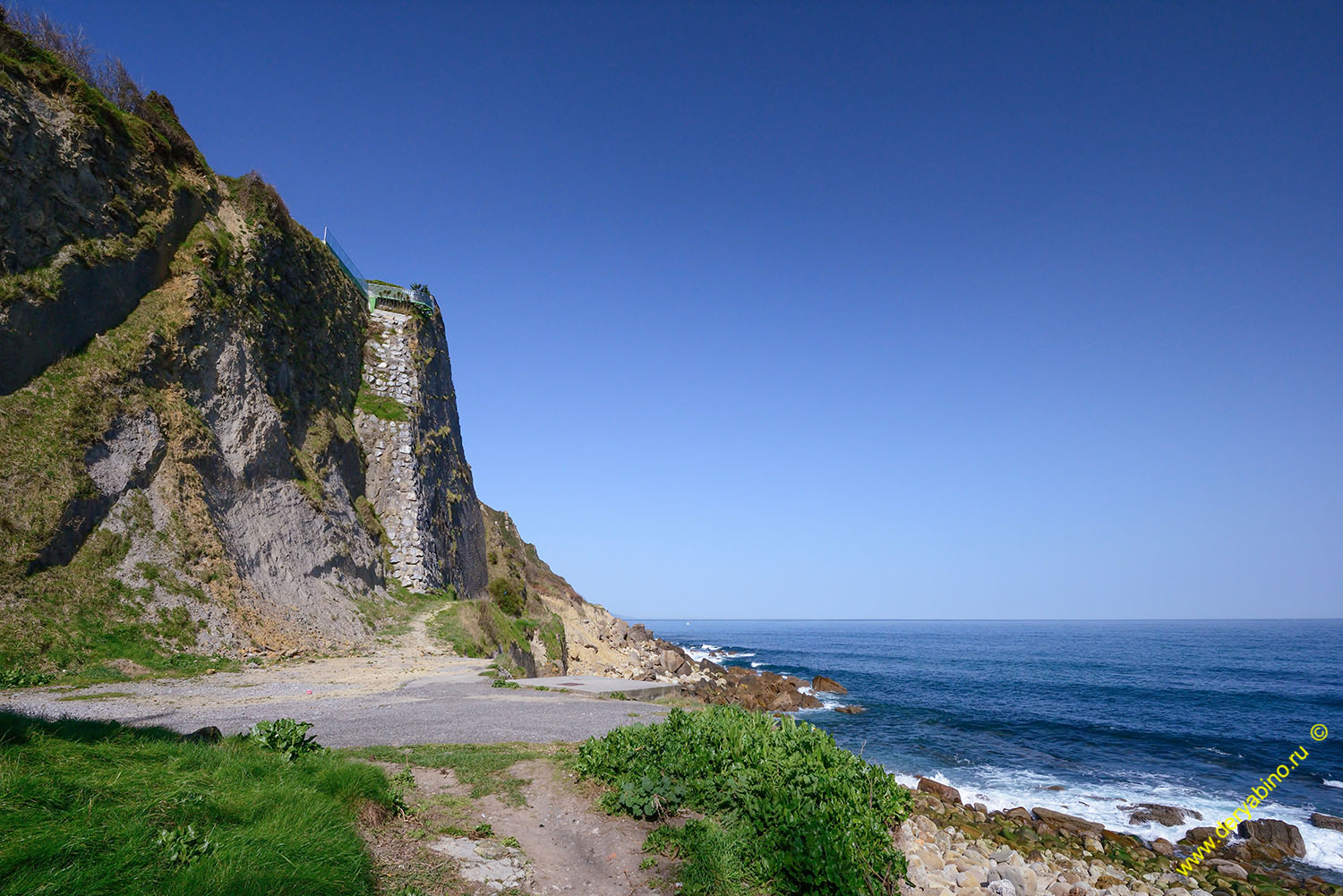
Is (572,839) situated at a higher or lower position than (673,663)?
higher

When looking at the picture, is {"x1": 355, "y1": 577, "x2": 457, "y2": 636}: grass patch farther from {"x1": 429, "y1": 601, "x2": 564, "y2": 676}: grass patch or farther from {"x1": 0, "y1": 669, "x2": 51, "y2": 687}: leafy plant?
{"x1": 0, "y1": 669, "x2": 51, "y2": 687}: leafy plant

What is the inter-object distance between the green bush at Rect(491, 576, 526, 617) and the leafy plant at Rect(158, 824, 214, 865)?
116 ft

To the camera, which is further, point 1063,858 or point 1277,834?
point 1277,834

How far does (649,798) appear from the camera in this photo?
739cm

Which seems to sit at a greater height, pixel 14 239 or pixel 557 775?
pixel 14 239

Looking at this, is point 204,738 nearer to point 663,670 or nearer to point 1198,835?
point 1198,835

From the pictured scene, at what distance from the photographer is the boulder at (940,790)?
1825 centimetres

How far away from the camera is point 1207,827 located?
57.6 feet

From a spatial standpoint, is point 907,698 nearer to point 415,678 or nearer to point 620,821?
point 415,678

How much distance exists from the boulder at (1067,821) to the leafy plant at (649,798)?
47.7 feet

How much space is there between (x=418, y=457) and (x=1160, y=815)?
31397 mm

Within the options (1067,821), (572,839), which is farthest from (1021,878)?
(572,839)

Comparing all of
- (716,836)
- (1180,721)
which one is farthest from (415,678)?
(1180,721)

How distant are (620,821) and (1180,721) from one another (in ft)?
132
